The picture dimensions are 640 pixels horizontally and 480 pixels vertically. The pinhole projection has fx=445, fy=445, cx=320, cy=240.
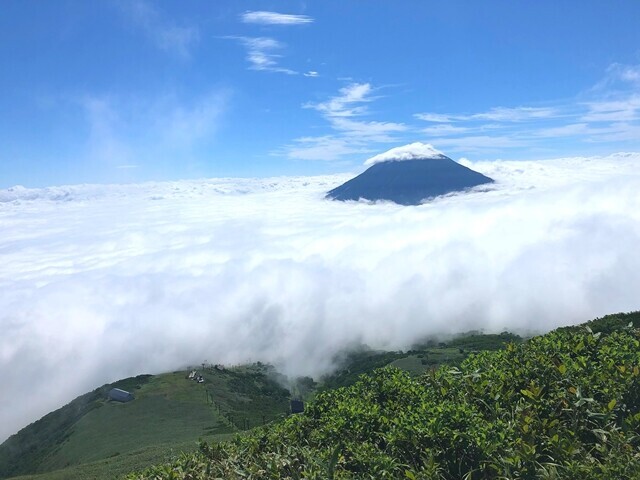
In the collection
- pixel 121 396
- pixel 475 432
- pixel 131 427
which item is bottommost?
pixel 131 427

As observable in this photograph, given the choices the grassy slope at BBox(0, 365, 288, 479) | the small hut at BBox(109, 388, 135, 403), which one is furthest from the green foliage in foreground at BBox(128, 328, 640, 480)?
the small hut at BBox(109, 388, 135, 403)

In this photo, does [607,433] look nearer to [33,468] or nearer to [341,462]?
[341,462]

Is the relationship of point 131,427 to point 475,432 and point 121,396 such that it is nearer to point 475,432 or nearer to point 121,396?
point 121,396

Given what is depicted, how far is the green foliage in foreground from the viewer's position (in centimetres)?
1342

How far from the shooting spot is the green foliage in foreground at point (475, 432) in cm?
1342

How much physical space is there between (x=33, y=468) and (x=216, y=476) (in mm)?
193621

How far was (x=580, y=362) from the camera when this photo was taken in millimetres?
18047

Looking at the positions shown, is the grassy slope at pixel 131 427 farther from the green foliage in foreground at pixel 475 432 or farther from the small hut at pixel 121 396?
the green foliage in foreground at pixel 475 432

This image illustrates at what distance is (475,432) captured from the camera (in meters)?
14.3

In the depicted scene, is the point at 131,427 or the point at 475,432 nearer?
the point at 475,432

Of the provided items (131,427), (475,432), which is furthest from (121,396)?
(475,432)

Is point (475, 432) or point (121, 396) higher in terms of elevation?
point (475, 432)

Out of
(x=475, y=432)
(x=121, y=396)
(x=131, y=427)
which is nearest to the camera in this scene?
(x=475, y=432)

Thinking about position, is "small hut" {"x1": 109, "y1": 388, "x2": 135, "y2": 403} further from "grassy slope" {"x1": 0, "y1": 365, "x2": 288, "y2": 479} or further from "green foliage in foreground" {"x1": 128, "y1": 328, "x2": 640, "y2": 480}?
"green foliage in foreground" {"x1": 128, "y1": 328, "x2": 640, "y2": 480}
